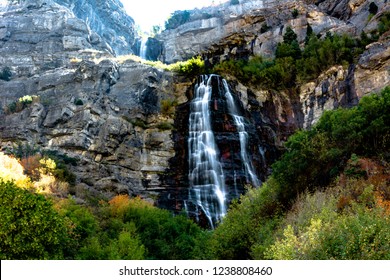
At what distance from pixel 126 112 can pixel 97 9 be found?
3881 centimetres

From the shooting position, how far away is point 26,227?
574 inches

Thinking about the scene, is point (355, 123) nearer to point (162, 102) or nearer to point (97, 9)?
point (162, 102)

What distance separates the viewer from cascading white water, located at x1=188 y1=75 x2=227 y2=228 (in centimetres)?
3006

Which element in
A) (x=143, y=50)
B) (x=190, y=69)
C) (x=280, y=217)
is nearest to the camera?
(x=280, y=217)

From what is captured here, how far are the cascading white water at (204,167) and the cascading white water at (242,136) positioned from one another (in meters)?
1.85

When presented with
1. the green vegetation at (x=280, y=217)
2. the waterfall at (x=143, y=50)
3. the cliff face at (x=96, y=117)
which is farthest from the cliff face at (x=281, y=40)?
the green vegetation at (x=280, y=217)

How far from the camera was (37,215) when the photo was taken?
587 inches

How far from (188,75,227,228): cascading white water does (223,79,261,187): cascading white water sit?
1854 mm

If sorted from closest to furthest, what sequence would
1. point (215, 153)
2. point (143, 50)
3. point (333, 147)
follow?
point (333, 147), point (215, 153), point (143, 50)

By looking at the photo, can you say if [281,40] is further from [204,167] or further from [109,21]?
[109,21]

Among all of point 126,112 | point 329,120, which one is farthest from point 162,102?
point 329,120

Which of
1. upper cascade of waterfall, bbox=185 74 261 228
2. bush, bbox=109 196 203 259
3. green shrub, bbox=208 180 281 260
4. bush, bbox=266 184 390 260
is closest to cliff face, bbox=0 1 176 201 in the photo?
upper cascade of waterfall, bbox=185 74 261 228

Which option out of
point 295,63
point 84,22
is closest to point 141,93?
point 295,63

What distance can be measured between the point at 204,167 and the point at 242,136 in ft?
15.0
